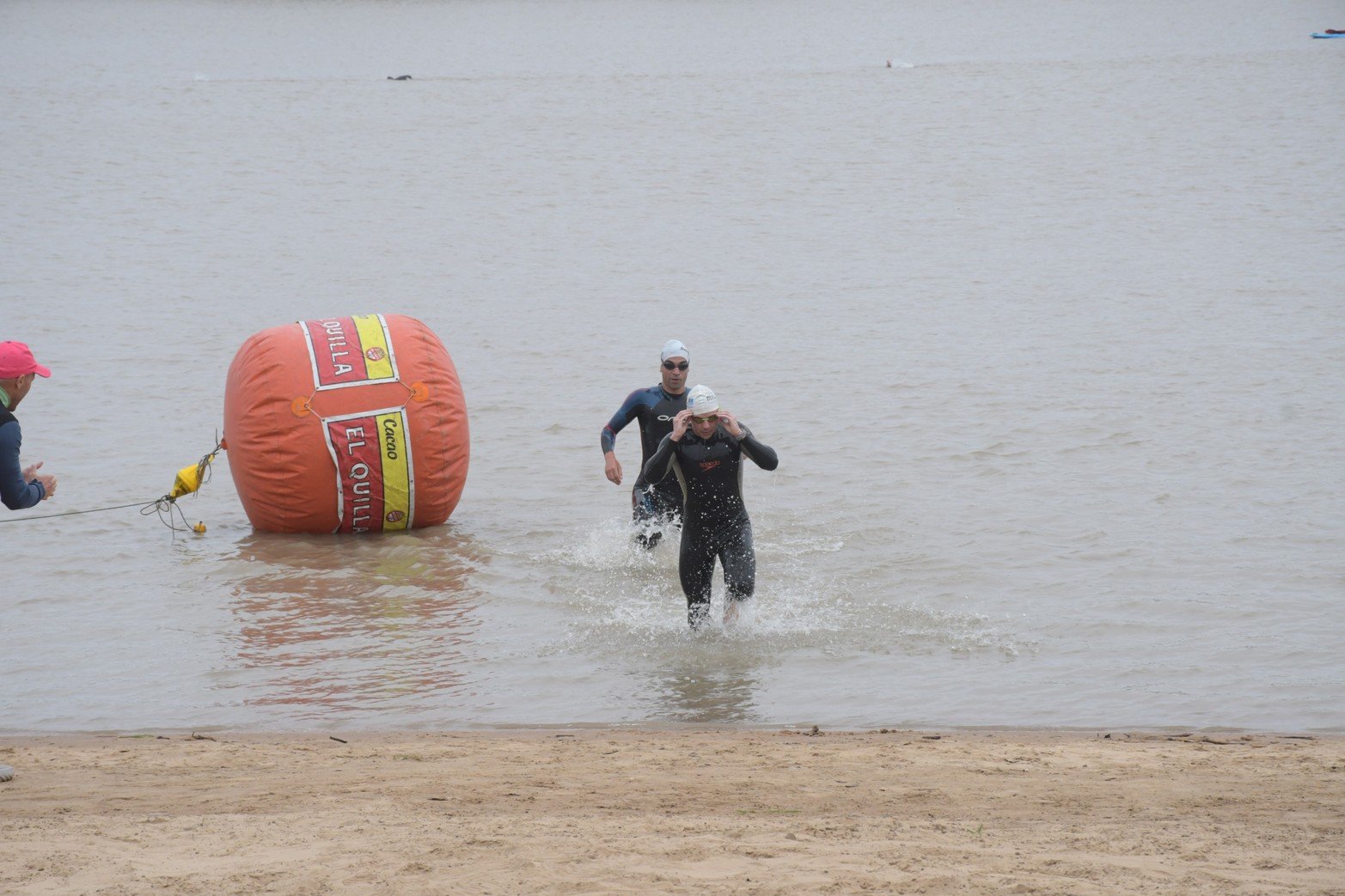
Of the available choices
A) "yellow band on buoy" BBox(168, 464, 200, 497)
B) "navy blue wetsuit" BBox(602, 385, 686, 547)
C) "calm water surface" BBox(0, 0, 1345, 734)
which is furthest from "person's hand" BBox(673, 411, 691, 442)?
"yellow band on buoy" BBox(168, 464, 200, 497)

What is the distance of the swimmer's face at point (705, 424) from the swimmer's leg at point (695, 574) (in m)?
0.70

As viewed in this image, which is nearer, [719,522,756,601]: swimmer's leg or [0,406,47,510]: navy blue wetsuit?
[0,406,47,510]: navy blue wetsuit

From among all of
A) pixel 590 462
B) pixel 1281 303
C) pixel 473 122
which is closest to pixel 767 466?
pixel 590 462

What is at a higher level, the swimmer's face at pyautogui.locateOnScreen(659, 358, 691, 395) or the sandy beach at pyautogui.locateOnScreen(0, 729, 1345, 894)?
the swimmer's face at pyautogui.locateOnScreen(659, 358, 691, 395)

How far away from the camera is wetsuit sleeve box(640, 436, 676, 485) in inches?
369

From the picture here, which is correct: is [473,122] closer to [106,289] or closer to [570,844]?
[106,289]

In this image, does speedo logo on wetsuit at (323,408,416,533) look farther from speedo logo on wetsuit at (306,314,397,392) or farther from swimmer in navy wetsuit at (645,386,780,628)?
swimmer in navy wetsuit at (645,386,780,628)

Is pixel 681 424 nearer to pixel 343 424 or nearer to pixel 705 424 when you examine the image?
pixel 705 424

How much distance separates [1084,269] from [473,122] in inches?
989

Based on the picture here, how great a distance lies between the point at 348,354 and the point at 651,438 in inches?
→ 91.7

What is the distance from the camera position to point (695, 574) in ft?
31.9

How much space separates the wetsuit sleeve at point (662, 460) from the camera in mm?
9375

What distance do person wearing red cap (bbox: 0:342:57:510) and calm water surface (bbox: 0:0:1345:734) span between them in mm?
1701

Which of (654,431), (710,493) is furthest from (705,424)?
(654,431)
